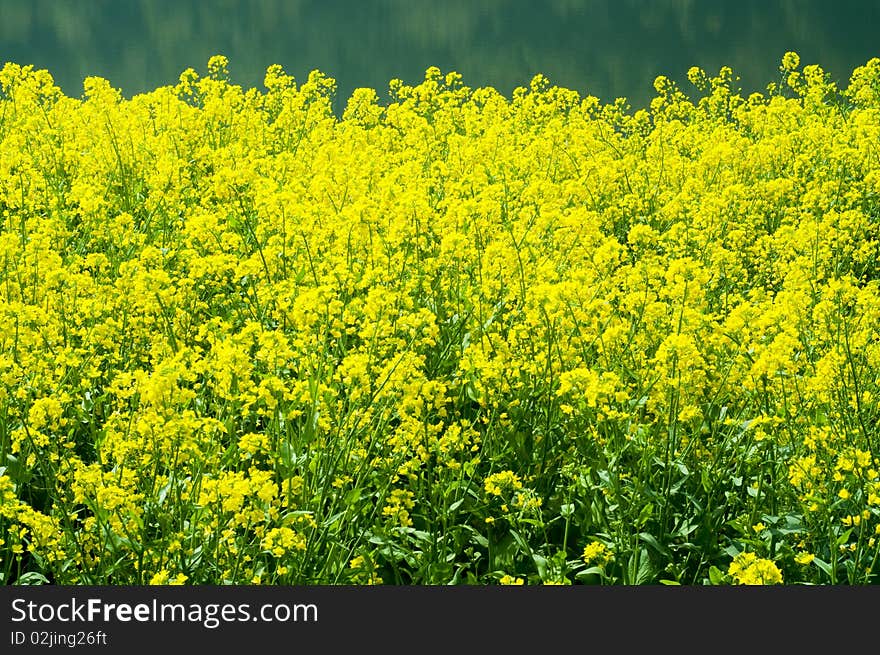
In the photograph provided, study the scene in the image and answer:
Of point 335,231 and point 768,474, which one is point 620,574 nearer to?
point 768,474

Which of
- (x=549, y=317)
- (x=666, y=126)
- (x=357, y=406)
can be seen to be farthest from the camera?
(x=666, y=126)

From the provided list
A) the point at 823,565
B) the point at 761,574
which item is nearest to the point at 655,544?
the point at 823,565

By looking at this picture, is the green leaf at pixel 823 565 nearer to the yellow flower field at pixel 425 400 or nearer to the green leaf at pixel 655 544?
the yellow flower field at pixel 425 400

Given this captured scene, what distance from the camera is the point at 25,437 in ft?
11.6

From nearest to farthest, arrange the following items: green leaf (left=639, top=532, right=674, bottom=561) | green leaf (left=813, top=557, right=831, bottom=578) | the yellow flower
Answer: the yellow flower, green leaf (left=813, top=557, right=831, bottom=578), green leaf (left=639, top=532, right=674, bottom=561)

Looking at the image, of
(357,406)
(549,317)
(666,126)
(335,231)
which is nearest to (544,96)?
(666,126)

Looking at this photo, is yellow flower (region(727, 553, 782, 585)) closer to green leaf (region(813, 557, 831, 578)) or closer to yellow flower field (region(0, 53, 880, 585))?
yellow flower field (region(0, 53, 880, 585))

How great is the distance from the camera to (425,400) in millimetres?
4266

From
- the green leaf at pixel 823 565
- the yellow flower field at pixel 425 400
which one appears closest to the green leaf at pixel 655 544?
the yellow flower field at pixel 425 400

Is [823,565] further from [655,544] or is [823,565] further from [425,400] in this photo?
[425,400]

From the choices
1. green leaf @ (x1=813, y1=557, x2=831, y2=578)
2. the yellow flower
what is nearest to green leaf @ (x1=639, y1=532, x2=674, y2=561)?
green leaf @ (x1=813, y1=557, x2=831, y2=578)

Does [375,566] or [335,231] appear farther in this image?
[335,231]

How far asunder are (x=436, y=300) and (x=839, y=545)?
2.18 metres

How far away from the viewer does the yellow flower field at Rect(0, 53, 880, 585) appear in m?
3.32
